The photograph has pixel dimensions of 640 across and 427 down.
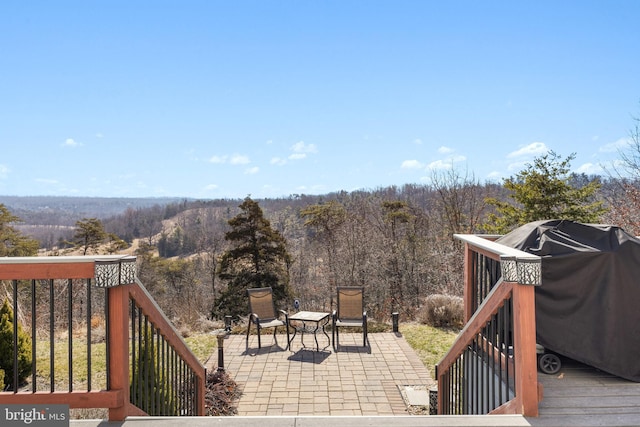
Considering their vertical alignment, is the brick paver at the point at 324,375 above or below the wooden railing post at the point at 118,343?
below

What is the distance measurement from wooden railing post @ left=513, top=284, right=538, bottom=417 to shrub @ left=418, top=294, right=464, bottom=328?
6222 mm

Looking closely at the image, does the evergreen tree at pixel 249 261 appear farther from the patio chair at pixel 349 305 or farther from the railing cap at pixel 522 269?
the railing cap at pixel 522 269

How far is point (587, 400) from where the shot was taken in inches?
98.9

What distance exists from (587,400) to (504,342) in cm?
53

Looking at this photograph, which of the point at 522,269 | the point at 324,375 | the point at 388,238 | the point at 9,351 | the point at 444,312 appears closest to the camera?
the point at 522,269

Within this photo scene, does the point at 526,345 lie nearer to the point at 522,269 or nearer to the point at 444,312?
the point at 522,269

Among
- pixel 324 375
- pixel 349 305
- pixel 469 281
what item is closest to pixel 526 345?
pixel 469 281

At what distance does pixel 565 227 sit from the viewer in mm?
3215

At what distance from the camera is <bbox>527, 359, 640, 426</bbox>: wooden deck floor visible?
2.30 metres

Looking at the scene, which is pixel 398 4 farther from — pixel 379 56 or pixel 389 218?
pixel 389 218

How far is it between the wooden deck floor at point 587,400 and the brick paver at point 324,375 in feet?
7.08

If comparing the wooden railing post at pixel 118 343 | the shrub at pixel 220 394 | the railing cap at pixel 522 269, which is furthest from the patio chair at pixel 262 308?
the railing cap at pixel 522 269

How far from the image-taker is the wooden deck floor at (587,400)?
2.30 m

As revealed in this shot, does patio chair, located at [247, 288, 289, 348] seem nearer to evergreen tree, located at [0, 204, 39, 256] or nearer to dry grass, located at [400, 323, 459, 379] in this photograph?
dry grass, located at [400, 323, 459, 379]
